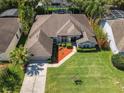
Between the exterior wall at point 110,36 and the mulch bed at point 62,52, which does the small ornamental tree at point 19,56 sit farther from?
the exterior wall at point 110,36

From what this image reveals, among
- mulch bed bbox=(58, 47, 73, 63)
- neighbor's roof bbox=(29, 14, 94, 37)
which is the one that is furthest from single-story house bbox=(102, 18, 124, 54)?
mulch bed bbox=(58, 47, 73, 63)

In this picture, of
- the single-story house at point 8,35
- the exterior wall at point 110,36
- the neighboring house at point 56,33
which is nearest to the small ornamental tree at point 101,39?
the exterior wall at point 110,36

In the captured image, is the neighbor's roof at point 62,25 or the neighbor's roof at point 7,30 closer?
the neighbor's roof at point 7,30

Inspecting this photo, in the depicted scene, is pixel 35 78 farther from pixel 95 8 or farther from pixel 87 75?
pixel 95 8

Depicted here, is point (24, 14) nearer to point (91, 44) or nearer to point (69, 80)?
point (91, 44)

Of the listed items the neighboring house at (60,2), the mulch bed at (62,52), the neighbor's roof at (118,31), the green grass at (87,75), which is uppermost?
the neighbor's roof at (118,31)

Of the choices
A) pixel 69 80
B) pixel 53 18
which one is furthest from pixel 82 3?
pixel 69 80

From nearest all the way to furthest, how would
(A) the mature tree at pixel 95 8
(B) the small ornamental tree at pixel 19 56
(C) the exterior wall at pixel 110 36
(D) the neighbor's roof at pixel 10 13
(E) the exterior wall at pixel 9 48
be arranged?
(B) the small ornamental tree at pixel 19 56 < (E) the exterior wall at pixel 9 48 < (C) the exterior wall at pixel 110 36 < (A) the mature tree at pixel 95 8 < (D) the neighbor's roof at pixel 10 13

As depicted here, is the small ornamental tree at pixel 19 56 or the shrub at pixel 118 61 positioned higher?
the small ornamental tree at pixel 19 56
